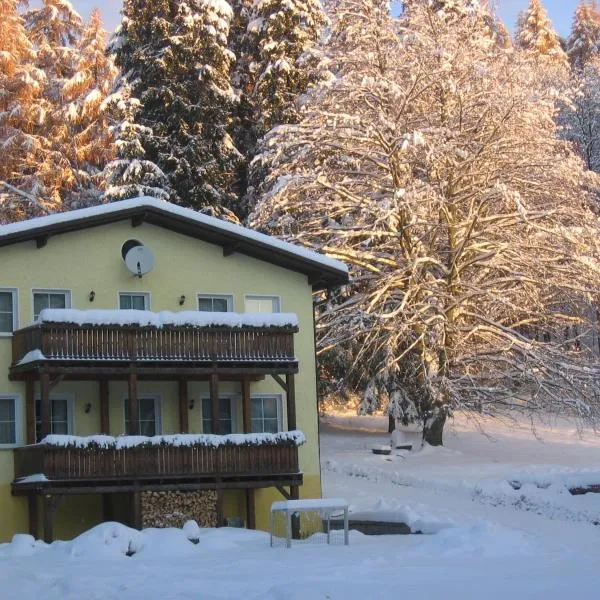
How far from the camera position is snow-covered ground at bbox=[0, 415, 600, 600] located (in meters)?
16.8

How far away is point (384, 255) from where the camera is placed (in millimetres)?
39188

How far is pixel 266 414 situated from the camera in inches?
1174

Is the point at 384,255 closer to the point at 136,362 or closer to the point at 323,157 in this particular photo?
the point at 323,157

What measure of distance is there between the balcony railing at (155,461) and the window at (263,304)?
421 centimetres

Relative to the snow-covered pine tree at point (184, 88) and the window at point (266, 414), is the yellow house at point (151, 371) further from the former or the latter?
the snow-covered pine tree at point (184, 88)

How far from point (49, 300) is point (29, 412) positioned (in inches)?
105

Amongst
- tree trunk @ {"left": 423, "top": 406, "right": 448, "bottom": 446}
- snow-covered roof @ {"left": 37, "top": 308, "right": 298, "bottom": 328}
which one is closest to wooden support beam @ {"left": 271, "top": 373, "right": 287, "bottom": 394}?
snow-covered roof @ {"left": 37, "top": 308, "right": 298, "bottom": 328}

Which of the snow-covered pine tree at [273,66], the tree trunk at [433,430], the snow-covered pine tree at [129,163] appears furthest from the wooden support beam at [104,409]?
the snow-covered pine tree at [273,66]

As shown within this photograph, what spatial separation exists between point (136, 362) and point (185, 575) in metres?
8.78

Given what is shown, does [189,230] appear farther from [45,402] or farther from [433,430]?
[433,430]

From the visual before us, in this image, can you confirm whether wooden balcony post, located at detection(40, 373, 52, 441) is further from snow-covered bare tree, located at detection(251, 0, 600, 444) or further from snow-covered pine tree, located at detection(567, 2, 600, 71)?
snow-covered pine tree, located at detection(567, 2, 600, 71)

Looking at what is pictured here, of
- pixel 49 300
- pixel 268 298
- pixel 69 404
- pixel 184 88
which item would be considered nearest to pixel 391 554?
pixel 69 404

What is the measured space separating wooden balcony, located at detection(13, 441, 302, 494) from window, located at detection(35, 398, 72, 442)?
120 cm

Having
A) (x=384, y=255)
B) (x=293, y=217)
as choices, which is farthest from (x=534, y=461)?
(x=293, y=217)
